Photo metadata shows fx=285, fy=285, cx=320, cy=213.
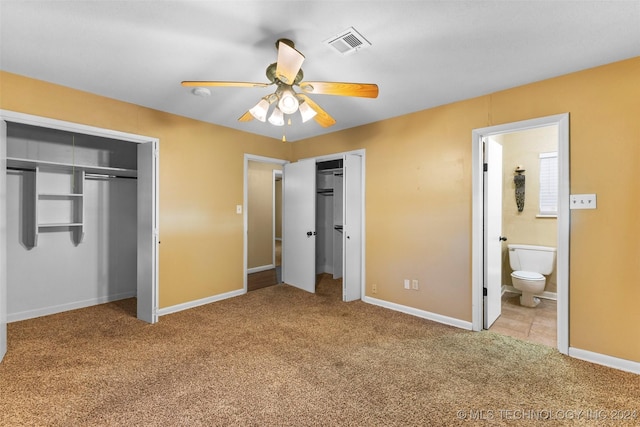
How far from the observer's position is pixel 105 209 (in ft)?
13.1

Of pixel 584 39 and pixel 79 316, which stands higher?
pixel 584 39

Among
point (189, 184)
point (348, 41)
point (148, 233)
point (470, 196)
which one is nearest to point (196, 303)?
point (148, 233)

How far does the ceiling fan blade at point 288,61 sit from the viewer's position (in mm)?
1613

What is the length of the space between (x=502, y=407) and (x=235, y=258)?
3520 millimetres

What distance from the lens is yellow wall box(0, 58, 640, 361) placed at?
234 centimetres

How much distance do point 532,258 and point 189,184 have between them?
495 cm

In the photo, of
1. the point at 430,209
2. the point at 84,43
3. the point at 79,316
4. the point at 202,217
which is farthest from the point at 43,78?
the point at 430,209

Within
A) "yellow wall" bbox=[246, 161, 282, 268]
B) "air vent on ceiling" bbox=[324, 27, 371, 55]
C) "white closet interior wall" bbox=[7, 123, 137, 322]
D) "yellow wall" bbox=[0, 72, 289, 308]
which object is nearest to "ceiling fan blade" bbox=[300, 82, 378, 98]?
"air vent on ceiling" bbox=[324, 27, 371, 55]

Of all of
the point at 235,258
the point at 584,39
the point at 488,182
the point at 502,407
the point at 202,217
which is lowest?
the point at 502,407

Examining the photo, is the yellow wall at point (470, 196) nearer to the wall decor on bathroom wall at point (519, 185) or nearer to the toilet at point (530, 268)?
the toilet at point (530, 268)

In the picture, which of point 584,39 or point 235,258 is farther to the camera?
point 235,258

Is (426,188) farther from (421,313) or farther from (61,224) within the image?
(61,224)

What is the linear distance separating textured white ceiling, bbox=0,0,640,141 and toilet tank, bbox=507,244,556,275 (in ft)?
8.41

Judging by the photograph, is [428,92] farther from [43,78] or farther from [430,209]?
[43,78]
